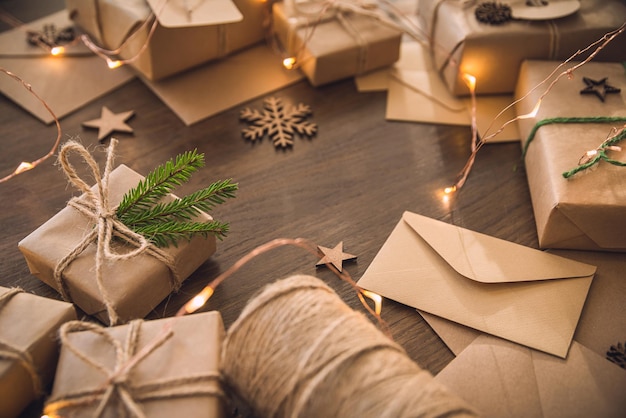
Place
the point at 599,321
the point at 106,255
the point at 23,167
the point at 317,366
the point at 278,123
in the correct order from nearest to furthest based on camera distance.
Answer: the point at 317,366 < the point at 106,255 < the point at 599,321 < the point at 23,167 < the point at 278,123

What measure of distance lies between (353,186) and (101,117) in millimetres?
513

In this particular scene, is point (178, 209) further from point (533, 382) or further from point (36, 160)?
point (533, 382)

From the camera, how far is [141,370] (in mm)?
761

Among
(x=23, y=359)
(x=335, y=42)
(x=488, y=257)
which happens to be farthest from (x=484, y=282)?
(x=23, y=359)

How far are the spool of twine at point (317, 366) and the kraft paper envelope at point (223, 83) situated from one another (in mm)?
571

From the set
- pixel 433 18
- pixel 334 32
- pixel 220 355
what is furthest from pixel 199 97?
pixel 220 355

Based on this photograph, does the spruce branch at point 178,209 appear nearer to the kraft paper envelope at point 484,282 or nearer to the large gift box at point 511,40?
the kraft paper envelope at point 484,282

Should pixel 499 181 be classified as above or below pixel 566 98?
below

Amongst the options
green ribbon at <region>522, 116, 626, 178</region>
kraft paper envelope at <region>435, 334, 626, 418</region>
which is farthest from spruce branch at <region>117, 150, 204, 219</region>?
green ribbon at <region>522, 116, 626, 178</region>

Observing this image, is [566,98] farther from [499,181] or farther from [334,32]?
[334,32]

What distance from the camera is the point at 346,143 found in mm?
1231

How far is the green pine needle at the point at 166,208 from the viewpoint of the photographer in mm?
924

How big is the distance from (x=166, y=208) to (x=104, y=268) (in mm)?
125

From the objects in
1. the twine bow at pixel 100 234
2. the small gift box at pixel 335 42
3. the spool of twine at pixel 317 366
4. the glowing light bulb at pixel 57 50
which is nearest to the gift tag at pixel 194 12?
the small gift box at pixel 335 42
